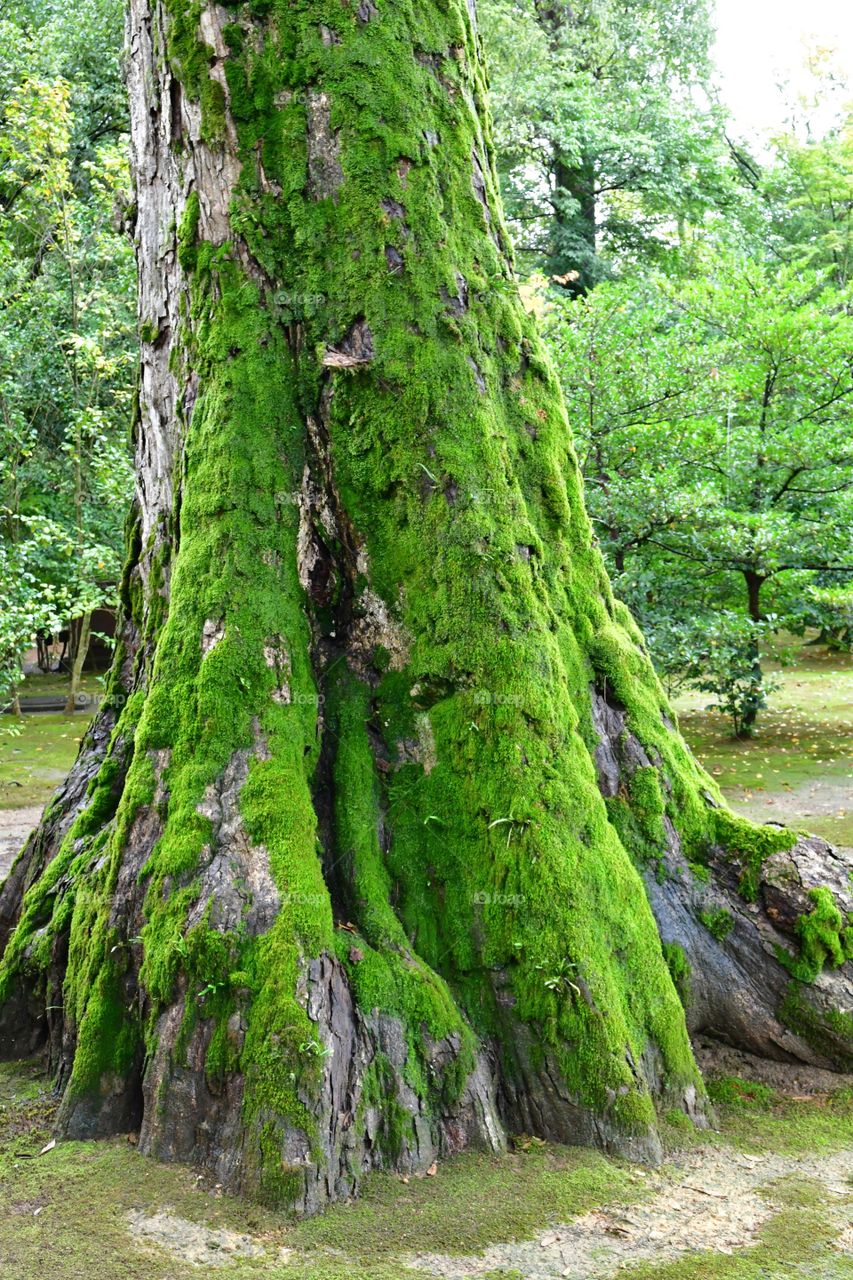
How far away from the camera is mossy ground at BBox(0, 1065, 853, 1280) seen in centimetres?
332

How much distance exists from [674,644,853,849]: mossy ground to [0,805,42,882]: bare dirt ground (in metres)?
7.77

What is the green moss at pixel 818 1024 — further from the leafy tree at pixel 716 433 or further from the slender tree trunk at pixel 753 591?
the slender tree trunk at pixel 753 591

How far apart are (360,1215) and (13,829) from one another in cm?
929

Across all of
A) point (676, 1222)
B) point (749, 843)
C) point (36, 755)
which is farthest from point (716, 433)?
point (676, 1222)

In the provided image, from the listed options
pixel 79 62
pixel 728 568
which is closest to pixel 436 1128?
pixel 728 568

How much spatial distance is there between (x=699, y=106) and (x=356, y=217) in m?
27.1

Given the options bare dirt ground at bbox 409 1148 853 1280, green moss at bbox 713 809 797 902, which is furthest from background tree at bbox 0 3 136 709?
bare dirt ground at bbox 409 1148 853 1280

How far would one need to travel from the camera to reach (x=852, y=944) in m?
4.83

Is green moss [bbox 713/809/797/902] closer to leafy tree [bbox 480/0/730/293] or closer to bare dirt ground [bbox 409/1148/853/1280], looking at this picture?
bare dirt ground [bbox 409/1148/853/1280]

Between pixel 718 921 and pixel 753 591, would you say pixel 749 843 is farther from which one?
pixel 753 591

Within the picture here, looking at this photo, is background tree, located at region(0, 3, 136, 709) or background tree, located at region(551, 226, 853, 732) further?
background tree, located at region(0, 3, 136, 709)

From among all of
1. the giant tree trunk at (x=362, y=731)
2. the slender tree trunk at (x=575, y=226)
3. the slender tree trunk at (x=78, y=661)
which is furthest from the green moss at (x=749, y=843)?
the slender tree trunk at (x=575, y=226)

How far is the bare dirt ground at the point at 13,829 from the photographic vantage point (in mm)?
10109

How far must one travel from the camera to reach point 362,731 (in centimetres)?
471
